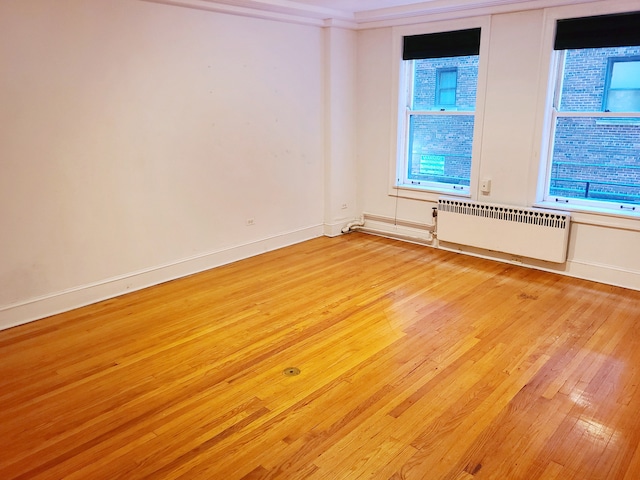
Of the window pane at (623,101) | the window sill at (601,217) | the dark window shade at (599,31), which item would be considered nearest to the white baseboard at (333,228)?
the window sill at (601,217)

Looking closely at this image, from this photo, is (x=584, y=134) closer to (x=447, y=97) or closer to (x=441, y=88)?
(x=447, y=97)

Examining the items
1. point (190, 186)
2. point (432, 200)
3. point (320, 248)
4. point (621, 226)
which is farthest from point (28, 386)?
point (621, 226)

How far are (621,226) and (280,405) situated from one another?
3.30 metres

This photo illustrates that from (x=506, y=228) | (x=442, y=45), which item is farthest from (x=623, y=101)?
(x=442, y=45)

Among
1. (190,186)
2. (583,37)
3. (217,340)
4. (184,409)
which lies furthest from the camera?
(190,186)

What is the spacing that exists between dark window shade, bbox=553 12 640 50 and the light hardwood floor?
2.04 m

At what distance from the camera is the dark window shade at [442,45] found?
15.5ft

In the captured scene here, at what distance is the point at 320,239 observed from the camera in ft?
18.9

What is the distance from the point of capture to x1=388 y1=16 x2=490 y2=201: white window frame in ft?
15.3

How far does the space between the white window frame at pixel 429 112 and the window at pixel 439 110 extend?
0.05ft

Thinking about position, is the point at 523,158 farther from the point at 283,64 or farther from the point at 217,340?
the point at 217,340

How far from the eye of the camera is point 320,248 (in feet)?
17.7

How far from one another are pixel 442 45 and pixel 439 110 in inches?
25.8

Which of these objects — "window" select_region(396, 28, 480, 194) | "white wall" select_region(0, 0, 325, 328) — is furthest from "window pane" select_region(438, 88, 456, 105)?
"white wall" select_region(0, 0, 325, 328)
